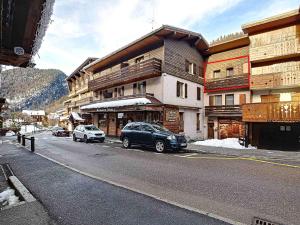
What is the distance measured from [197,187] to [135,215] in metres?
2.64

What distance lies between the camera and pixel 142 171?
874 centimetres

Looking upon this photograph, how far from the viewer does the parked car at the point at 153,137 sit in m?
14.5

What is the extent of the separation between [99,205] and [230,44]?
23.4 metres

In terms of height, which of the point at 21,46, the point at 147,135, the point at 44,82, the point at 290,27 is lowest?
the point at 147,135

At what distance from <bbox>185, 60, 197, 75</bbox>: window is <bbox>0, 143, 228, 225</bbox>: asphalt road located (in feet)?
65.4

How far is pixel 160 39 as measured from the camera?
2239 centimetres

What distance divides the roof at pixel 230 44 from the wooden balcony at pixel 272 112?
29.2 feet

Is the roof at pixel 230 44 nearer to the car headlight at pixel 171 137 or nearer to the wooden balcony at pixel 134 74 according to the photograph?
the wooden balcony at pixel 134 74

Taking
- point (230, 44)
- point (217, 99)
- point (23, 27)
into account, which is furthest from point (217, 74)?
point (23, 27)

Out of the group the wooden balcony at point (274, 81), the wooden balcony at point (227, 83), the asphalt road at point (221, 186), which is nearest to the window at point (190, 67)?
the wooden balcony at point (227, 83)

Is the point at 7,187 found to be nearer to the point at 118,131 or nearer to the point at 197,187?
the point at 197,187

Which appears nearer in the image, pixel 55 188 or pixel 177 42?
pixel 55 188

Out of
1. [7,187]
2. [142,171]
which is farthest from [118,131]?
[7,187]

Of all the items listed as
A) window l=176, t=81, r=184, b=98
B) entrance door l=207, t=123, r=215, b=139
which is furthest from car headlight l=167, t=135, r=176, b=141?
entrance door l=207, t=123, r=215, b=139
